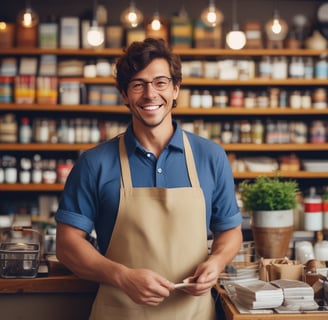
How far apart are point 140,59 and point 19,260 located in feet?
3.22

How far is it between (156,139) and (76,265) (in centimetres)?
50

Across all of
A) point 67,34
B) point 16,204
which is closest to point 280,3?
point 67,34

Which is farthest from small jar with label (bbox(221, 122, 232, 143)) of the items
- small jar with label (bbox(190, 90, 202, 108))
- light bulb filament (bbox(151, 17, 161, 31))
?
light bulb filament (bbox(151, 17, 161, 31))

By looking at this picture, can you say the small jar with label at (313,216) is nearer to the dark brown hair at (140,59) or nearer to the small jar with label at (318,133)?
the dark brown hair at (140,59)

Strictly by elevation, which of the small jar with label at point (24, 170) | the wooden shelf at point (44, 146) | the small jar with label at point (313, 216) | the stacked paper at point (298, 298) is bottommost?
the stacked paper at point (298, 298)

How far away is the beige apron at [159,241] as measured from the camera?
2242 mm

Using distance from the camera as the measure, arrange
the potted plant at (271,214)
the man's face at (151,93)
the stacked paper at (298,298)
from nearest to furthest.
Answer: the man's face at (151,93)
the stacked paper at (298,298)
the potted plant at (271,214)

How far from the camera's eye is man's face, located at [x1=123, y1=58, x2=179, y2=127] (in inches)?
87.8

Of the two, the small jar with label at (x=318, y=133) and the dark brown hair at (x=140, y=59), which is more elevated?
the dark brown hair at (x=140, y=59)

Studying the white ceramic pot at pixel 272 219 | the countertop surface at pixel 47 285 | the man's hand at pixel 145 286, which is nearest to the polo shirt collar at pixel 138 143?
the man's hand at pixel 145 286

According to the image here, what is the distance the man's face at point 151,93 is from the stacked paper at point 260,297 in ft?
2.15

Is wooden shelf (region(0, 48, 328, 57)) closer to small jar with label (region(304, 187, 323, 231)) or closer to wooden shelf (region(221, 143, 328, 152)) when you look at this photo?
wooden shelf (region(221, 143, 328, 152))

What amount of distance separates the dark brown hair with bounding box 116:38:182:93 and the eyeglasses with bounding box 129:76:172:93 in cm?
3

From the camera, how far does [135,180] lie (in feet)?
7.53
